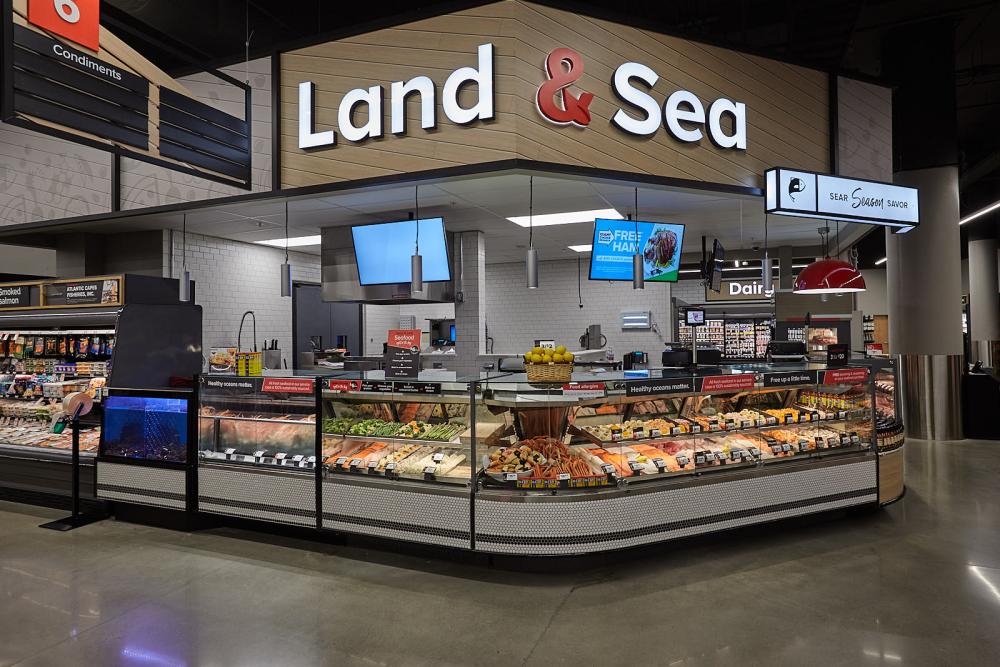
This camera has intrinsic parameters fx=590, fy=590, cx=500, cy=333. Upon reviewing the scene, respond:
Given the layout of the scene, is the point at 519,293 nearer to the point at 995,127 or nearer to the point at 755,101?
the point at 755,101

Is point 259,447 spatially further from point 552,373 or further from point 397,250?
point 397,250

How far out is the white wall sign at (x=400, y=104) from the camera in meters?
4.78

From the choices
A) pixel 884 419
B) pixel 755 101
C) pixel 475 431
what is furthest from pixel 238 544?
pixel 755 101

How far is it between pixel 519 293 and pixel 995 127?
29.8ft

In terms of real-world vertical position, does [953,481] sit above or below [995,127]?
Result: below

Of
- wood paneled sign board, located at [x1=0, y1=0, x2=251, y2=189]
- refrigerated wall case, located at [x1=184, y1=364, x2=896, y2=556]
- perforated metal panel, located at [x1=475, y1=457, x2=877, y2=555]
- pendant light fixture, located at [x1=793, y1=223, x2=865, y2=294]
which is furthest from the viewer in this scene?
pendant light fixture, located at [x1=793, y1=223, x2=865, y2=294]

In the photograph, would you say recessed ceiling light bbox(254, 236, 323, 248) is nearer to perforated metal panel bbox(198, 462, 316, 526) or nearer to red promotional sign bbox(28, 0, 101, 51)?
perforated metal panel bbox(198, 462, 316, 526)

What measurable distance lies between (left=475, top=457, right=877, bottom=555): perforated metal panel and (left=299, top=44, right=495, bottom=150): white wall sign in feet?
10.1

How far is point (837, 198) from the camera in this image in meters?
5.83

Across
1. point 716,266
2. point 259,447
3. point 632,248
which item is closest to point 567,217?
point 632,248

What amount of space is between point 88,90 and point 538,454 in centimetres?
350

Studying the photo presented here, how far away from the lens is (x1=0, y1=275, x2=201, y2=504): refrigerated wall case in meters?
5.29

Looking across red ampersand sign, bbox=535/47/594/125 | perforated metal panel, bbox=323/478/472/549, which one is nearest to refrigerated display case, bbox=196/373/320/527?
perforated metal panel, bbox=323/478/472/549

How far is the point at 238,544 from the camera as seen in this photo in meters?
4.47
